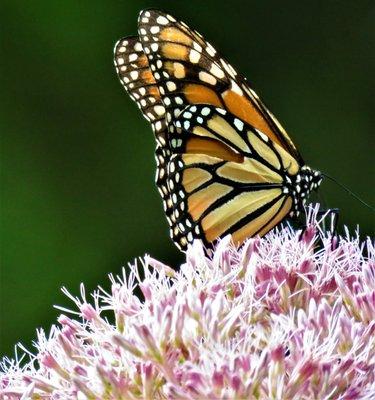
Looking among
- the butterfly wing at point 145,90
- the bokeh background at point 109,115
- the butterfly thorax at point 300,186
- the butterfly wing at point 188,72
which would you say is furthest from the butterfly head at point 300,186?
the bokeh background at point 109,115

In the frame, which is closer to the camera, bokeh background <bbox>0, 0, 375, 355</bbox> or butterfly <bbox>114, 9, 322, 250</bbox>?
butterfly <bbox>114, 9, 322, 250</bbox>

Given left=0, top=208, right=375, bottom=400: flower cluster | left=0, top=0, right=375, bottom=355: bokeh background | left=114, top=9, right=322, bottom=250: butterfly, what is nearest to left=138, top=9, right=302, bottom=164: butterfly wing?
left=114, top=9, right=322, bottom=250: butterfly

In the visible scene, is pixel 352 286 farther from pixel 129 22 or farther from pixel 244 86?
pixel 129 22

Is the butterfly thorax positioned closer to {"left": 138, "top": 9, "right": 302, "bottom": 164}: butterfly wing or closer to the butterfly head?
the butterfly head

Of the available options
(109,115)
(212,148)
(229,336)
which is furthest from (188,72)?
(109,115)

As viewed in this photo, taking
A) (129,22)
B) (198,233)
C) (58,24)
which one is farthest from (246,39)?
(198,233)

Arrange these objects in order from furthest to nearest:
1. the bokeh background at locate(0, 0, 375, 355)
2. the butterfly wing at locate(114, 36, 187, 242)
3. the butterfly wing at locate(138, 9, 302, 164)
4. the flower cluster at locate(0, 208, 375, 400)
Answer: the bokeh background at locate(0, 0, 375, 355)
the butterfly wing at locate(114, 36, 187, 242)
the butterfly wing at locate(138, 9, 302, 164)
the flower cluster at locate(0, 208, 375, 400)

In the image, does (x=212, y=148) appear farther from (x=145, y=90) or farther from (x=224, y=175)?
(x=145, y=90)
